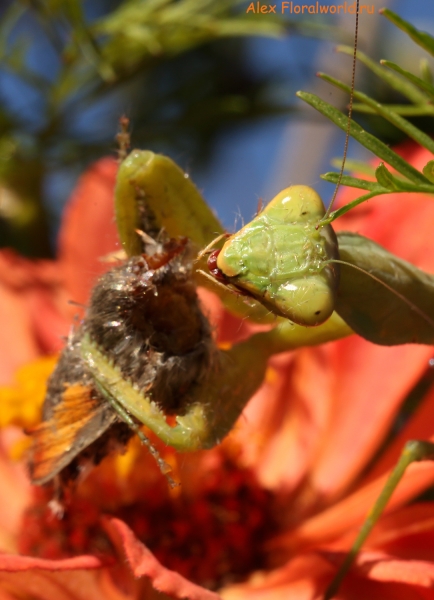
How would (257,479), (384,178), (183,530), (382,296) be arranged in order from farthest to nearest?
(257,479) → (183,530) → (382,296) → (384,178)

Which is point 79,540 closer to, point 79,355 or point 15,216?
point 79,355

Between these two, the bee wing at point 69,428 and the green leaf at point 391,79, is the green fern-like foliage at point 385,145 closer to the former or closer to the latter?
the green leaf at point 391,79

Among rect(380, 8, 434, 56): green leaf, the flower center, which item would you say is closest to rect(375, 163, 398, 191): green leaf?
rect(380, 8, 434, 56): green leaf

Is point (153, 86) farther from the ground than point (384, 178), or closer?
farther from the ground

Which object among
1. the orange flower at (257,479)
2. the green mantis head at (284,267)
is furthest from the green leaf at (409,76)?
the orange flower at (257,479)

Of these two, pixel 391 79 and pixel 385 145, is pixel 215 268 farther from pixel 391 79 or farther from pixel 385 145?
pixel 391 79

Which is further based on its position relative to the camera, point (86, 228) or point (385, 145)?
point (86, 228)

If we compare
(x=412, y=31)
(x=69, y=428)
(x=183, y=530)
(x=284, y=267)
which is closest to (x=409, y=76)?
(x=412, y=31)
